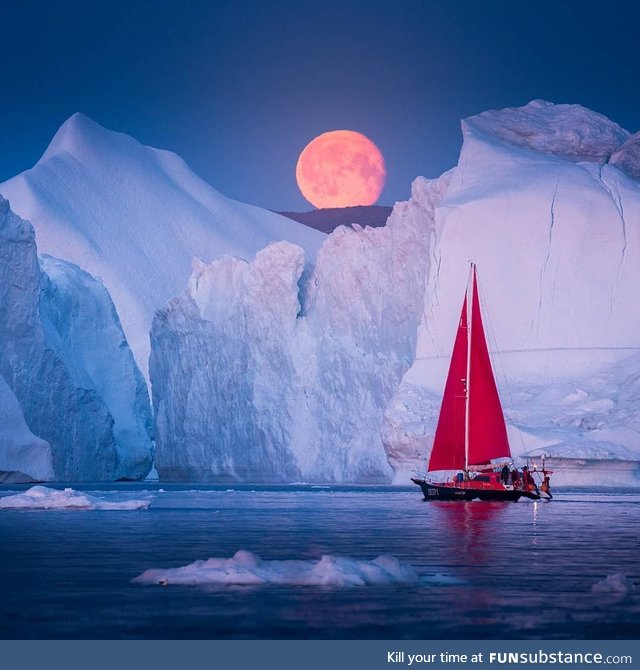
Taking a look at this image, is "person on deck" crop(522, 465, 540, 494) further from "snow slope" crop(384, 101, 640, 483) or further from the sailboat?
"snow slope" crop(384, 101, 640, 483)

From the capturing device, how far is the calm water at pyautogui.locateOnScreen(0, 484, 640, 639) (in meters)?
8.19

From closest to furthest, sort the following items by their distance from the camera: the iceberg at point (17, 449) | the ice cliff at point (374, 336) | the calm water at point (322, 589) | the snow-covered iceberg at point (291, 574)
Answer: the calm water at point (322, 589), the snow-covered iceberg at point (291, 574), the iceberg at point (17, 449), the ice cliff at point (374, 336)

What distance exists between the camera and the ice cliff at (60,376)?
166 feet

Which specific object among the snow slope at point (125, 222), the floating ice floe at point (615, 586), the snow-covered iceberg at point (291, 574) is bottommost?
the floating ice floe at point (615, 586)

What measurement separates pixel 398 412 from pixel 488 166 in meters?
13.0

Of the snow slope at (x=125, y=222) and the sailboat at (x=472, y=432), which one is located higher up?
the snow slope at (x=125, y=222)

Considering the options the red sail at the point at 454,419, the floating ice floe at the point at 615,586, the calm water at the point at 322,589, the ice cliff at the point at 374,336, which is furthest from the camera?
the ice cliff at the point at 374,336

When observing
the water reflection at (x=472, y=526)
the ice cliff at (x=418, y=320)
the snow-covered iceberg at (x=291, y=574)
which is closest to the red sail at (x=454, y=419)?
the water reflection at (x=472, y=526)

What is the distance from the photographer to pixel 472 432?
1259 inches

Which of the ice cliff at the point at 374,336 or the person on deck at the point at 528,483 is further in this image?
the ice cliff at the point at 374,336

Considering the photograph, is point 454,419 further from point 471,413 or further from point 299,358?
point 299,358

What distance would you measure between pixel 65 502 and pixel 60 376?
85.6 ft

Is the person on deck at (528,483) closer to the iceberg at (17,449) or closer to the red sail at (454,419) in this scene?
the red sail at (454,419)
